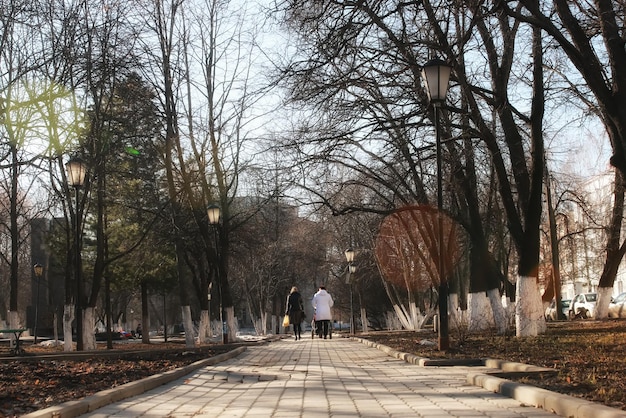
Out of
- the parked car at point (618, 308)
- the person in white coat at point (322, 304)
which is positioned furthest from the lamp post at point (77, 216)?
the parked car at point (618, 308)

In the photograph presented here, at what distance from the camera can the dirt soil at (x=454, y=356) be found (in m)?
7.19

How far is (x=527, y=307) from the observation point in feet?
53.1

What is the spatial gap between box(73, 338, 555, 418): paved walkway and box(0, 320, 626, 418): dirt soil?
2.21ft

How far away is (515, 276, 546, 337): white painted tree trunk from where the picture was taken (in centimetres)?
1609

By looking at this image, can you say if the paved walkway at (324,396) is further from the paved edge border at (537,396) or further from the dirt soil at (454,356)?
the dirt soil at (454,356)

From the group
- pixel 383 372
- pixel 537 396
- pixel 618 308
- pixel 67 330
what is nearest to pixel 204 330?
pixel 67 330

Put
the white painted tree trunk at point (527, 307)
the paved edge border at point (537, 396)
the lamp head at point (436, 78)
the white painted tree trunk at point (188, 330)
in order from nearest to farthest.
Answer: the paved edge border at point (537, 396) < the lamp head at point (436, 78) < the white painted tree trunk at point (527, 307) < the white painted tree trunk at point (188, 330)

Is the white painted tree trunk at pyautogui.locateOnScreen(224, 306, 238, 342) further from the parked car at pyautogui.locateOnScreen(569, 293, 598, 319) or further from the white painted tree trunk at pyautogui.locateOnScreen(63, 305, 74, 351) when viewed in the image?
the parked car at pyautogui.locateOnScreen(569, 293, 598, 319)

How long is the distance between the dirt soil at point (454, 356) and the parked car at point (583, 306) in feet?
86.8

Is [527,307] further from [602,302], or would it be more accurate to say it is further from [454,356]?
[602,302]

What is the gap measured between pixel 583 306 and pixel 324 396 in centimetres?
3713

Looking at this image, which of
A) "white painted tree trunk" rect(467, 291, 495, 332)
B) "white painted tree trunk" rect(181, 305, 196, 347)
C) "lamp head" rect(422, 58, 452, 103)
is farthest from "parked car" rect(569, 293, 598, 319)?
"lamp head" rect(422, 58, 452, 103)

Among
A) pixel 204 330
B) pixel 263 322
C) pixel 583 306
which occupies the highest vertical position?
pixel 583 306

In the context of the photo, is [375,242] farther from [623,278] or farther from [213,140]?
[623,278]
